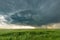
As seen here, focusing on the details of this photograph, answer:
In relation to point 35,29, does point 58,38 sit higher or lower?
lower

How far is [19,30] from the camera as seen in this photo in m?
16.9

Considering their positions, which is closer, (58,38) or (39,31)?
(58,38)

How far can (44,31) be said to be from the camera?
16.3 m

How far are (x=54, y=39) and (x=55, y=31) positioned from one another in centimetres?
300

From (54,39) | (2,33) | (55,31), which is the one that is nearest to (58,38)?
(54,39)

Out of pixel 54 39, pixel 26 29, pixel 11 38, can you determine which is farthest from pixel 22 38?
pixel 26 29

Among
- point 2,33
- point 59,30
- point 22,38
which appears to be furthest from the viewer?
point 59,30

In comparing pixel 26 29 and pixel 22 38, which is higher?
pixel 26 29

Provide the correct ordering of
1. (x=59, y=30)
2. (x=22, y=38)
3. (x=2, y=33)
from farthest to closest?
(x=59, y=30), (x=2, y=33), (x=22, y=38)

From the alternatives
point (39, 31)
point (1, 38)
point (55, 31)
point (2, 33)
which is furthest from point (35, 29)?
point (1, 38)

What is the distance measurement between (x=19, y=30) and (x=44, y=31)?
2.54m

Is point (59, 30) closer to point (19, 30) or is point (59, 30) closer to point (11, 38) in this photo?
point (19, 30)

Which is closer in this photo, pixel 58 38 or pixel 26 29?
pixel 58 38

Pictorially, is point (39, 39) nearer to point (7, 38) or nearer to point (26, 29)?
point (7, 38)
